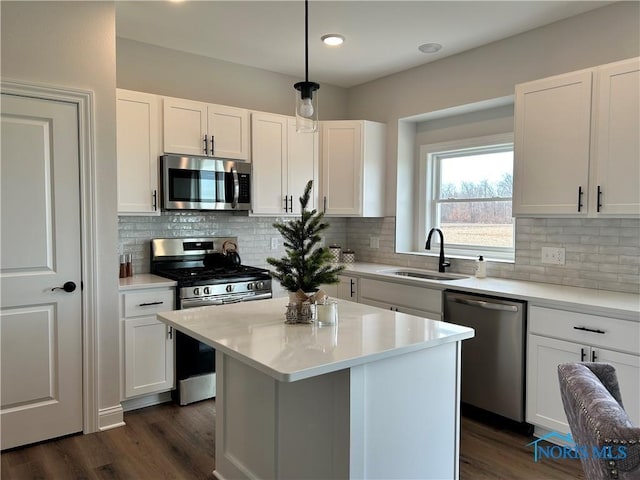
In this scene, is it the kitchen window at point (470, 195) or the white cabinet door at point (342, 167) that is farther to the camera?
the white cabinet door at point (342, 167)

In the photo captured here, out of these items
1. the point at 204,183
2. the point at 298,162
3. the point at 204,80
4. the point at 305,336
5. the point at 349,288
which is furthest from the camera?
the point at 298,162

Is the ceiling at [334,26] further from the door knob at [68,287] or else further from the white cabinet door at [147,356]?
the white cabinet door at [147,356]

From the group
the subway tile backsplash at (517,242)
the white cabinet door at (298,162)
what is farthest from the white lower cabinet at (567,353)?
the white cabinet door at (298,162)

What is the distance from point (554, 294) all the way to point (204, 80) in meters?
3.18

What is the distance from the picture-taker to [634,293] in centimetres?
294

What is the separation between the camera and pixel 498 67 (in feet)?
11.9

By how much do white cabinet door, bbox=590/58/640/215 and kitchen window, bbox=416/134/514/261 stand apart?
3.40ft

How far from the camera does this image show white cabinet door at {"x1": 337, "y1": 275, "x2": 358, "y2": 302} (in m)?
4.13

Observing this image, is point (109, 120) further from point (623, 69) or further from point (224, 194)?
point (623, 69)

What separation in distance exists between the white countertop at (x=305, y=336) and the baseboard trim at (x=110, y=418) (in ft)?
4.01

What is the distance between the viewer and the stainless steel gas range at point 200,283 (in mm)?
3420

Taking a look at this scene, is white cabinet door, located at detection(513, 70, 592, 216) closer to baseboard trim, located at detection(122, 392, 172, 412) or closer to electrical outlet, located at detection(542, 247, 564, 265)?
electrical outlet, located at detection(542, 247, 564, 265)

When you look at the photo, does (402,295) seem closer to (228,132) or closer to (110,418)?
(228,132)

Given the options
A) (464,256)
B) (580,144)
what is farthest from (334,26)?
(464,256)
